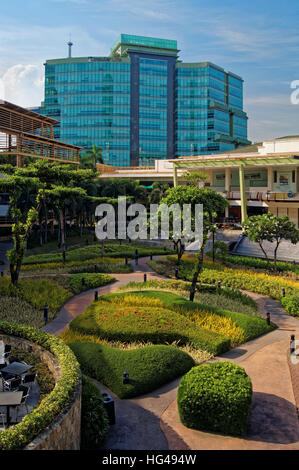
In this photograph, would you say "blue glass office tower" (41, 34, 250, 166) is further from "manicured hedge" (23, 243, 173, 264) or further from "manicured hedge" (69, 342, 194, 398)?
"manicured hedge" (69, 342, 194, 398)

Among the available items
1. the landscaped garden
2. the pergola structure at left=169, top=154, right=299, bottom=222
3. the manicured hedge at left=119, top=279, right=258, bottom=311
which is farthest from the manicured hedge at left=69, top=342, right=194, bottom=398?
the pergola structure at left=169, top=154, right=299, bottom=222

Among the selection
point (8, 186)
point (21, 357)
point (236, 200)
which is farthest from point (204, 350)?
point (236, 200)

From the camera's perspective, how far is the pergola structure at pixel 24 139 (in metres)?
49.6

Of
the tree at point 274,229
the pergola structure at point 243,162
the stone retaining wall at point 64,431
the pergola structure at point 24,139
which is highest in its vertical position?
the pergola structure at point 24,139

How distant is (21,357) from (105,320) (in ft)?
17.3

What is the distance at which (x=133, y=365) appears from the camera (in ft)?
46.0

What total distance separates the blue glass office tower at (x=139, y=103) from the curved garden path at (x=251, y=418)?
4388 inches

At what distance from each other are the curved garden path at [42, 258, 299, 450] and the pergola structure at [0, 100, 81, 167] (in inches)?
1603

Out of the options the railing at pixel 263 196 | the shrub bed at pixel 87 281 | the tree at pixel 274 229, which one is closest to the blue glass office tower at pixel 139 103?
the railing at pixel 263 196

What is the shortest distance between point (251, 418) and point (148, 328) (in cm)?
632

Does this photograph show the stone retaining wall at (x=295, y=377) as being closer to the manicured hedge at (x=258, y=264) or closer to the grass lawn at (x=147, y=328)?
the grass lawn at (x=147, y=328)

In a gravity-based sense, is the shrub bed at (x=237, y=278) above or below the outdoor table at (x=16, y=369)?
above

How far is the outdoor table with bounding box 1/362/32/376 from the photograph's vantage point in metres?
11.8
